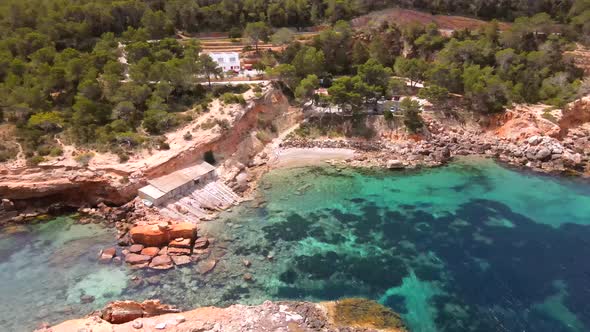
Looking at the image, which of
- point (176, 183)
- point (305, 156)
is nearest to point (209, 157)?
point (176, 183)

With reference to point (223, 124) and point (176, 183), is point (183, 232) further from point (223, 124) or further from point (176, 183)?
point (223, 124)

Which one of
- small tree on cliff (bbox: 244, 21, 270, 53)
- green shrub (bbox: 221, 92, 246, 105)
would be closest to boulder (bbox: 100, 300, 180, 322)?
green shrub (bbox: 221, 92, 246, 105)

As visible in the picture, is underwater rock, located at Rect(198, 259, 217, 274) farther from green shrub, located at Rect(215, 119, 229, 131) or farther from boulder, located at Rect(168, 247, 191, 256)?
green shrub, located at Rect(215, 119, 229, 131)

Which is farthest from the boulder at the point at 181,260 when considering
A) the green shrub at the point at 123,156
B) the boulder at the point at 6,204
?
the boulder at the point at 6,204

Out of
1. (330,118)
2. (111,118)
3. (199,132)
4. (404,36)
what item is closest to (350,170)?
→ (330,118)

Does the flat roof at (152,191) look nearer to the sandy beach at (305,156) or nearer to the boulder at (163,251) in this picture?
the boulder at (163,251)

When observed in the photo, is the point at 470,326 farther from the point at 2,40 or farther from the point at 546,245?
the point at 2,40

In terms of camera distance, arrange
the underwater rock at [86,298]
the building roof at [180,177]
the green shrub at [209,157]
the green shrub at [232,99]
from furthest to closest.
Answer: the green shrub at [232,99] < the green shrub at [209,157] < the building roof at [180,177] < the underwater rock at [86,298]
